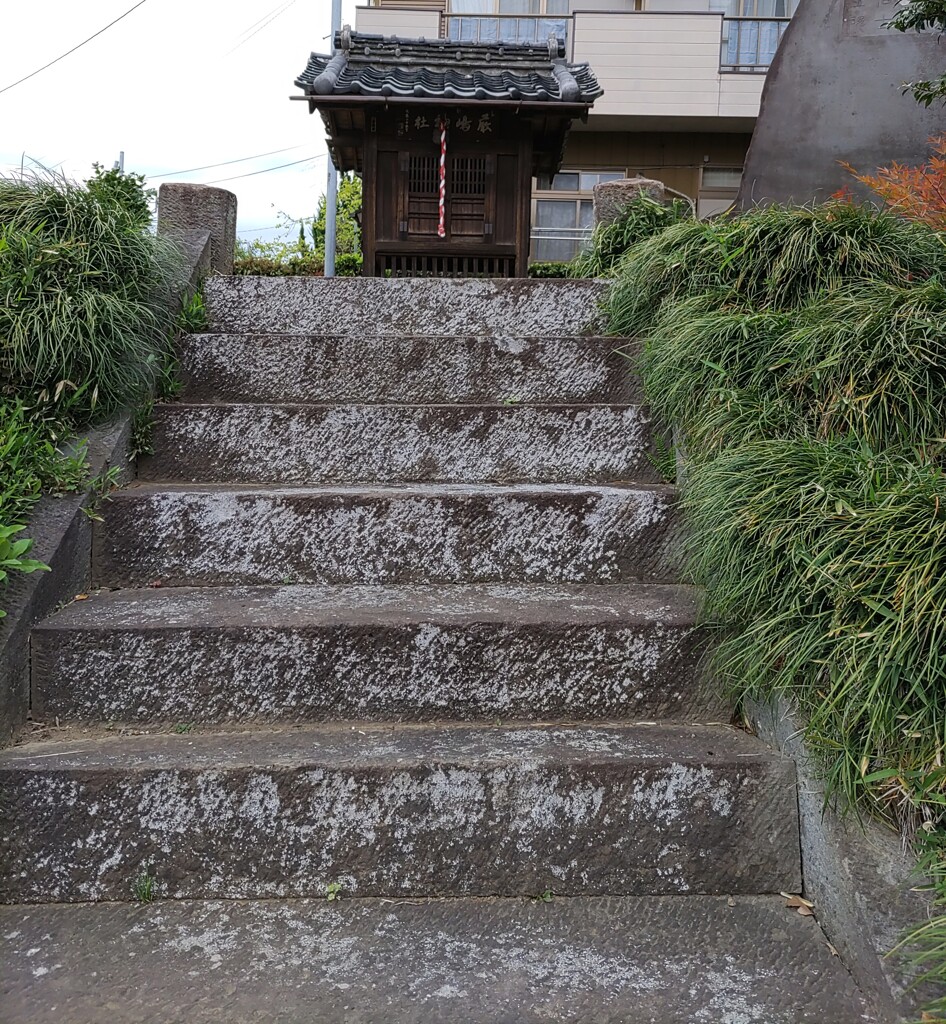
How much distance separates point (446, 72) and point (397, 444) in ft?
15.9

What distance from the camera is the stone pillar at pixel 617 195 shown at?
3.90m

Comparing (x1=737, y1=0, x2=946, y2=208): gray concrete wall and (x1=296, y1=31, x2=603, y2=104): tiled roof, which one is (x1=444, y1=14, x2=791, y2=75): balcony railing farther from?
(x1=737, y1=0, x2=946, y2=208): gray concrete wall

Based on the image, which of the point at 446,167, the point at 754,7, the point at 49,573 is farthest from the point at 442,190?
the point at 754,7

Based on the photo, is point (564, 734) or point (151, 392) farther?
point (151, 392)

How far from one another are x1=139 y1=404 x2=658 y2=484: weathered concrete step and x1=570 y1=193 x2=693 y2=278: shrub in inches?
57.9

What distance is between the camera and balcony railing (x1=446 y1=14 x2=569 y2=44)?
11039 mm

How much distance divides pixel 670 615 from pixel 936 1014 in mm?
887

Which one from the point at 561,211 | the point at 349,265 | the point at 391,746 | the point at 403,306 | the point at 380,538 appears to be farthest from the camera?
the point at 561,211

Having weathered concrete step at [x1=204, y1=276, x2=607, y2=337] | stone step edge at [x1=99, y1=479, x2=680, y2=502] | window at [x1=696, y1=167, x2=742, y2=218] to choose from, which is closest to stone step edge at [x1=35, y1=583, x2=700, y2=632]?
stone step edge at [x1=99, y1=479, x2=680, y2=502]

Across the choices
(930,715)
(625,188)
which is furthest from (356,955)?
(625,188)

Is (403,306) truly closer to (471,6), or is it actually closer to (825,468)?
(825,468)

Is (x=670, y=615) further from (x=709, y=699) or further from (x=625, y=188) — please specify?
(x=625, y=188)

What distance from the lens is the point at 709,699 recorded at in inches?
73.0

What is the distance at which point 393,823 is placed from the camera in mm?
1569
